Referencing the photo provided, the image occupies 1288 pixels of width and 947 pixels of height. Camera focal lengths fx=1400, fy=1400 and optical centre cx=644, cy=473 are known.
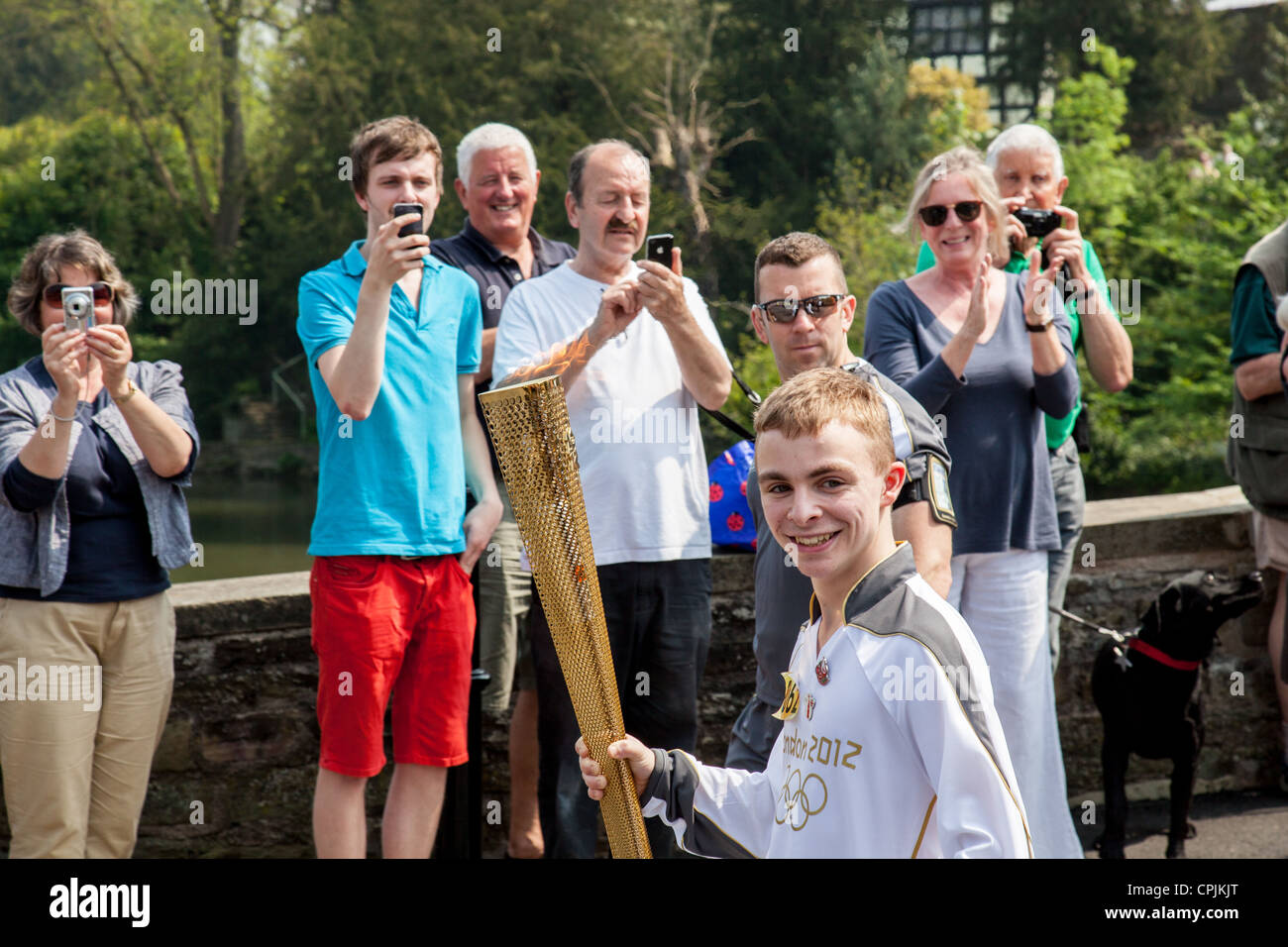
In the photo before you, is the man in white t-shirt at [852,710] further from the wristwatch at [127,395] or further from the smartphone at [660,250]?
the wristwatch at [127,395]

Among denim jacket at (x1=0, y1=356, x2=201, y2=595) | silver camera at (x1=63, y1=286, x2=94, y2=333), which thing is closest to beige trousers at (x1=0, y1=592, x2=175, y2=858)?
denim jacket at (x1=0, y1=356, x2=201, y2=595)

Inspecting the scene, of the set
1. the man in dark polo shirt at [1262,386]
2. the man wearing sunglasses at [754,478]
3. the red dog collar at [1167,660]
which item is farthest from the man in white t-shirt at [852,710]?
the man in dark polo shirt at [1262,386]

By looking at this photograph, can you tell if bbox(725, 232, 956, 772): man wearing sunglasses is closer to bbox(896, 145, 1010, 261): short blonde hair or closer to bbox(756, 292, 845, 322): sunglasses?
bbox(756, 292, 845, 322): sunglasses

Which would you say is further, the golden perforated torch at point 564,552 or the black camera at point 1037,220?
the black camera at point 1037,220

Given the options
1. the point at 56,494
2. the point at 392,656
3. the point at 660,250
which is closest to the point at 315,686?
the point at 392,656

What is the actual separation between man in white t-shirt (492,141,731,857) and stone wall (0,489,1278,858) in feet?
2.37

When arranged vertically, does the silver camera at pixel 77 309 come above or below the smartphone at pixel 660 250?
below

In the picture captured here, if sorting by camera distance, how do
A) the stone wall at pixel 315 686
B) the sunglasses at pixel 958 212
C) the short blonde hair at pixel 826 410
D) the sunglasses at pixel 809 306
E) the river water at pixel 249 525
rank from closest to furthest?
the short blonde hair at pixel 826 410, the sunglasses at pixel 809 306, the sunglasses at pixel 958 212, the stone wall at pixel 315 686, the river water at pixel 249 525

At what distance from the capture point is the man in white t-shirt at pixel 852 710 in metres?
2.04

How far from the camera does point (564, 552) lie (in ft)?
7.40

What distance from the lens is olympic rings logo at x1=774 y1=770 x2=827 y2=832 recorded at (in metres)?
2.21

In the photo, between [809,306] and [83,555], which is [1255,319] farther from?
[83,555]

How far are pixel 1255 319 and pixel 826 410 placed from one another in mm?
2913

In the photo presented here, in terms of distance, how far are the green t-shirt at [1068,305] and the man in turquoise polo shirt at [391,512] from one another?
4.85ft
